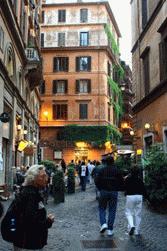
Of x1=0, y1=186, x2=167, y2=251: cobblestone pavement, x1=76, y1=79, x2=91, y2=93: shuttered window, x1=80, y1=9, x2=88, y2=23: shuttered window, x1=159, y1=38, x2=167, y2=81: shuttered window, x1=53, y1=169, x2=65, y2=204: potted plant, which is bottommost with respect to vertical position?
x1=0, y1=186, x2=167, y2=251: cobblestone pavement

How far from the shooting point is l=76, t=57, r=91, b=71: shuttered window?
5416 cm

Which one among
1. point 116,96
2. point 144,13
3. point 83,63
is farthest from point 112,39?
point 144,13

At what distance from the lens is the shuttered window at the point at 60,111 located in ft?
175

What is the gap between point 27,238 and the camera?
5.20 metres

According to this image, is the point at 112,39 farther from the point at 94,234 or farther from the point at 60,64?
the point at 94,234

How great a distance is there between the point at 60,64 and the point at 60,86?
277 cm

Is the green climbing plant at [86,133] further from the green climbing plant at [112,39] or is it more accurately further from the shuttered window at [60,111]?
the green climbing plant at [112,39]

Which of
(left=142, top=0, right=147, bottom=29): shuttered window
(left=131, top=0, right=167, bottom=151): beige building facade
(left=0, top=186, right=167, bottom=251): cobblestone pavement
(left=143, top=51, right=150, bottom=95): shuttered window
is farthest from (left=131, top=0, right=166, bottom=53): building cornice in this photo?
(left=0, top=186, right=167, bottom=251): cobblestone pavement

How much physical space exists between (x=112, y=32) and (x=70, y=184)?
40.1 metres

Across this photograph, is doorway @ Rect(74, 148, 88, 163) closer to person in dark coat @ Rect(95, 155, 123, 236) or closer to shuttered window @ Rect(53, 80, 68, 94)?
shuttered window @ Rect(53, 80, 68, 94)

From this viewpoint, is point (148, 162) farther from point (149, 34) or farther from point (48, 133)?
point (48, 133)

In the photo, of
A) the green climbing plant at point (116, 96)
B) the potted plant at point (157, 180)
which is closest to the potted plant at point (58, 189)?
the potted plant at point (157, 180)

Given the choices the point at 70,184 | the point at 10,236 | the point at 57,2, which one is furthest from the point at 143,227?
the point at 57,2

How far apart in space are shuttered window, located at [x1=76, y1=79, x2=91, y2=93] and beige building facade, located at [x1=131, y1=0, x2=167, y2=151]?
25.9 m
